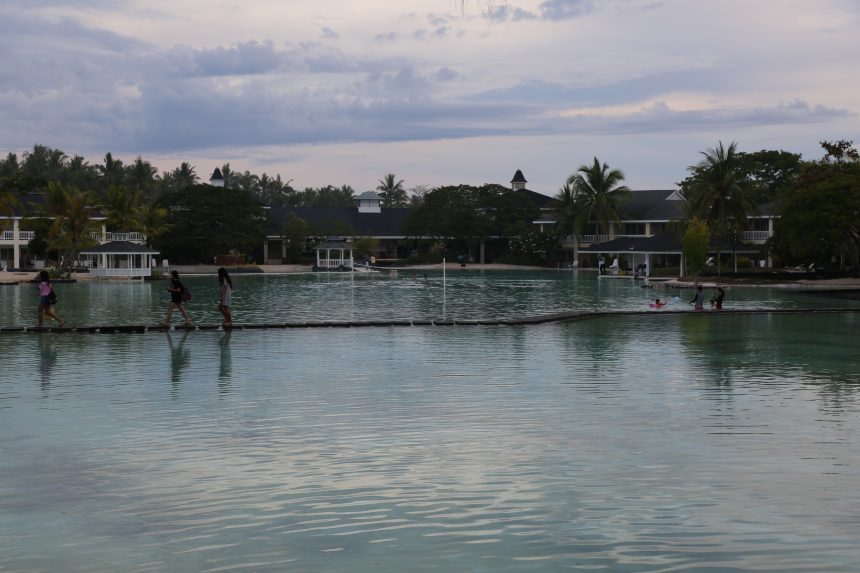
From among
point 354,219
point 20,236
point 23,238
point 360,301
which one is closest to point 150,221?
point 23,238

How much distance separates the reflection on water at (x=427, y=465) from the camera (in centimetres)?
798

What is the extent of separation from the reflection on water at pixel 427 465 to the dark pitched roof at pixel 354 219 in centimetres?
8775

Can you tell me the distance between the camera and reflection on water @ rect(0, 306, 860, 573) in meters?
7.98

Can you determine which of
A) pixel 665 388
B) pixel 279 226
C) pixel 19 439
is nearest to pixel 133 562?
pixel 19 439

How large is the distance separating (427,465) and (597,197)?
88.6 m

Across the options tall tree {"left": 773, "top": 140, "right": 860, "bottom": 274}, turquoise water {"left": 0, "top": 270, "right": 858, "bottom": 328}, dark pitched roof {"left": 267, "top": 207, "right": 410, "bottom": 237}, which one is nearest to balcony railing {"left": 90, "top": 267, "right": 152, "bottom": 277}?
turquoise water {"left": 0, "top": 270, "right": 858, "bottom": 328}

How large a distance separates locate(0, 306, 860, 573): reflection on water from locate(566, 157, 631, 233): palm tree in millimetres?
77203

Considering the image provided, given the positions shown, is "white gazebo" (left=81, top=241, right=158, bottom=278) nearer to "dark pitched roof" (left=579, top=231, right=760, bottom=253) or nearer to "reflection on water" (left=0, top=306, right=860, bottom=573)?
"dark pitched roof" (left=579, top=231, right=760, bottom=253)

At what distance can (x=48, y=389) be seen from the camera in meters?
16.1

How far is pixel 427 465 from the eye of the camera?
10758mm

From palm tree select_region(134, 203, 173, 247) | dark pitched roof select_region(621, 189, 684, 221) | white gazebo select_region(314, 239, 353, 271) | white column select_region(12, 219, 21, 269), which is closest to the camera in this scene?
palm tree select_region(134, 203, 173, 247)

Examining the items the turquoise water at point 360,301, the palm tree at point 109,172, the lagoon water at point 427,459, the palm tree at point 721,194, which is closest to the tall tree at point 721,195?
the palm tree at point 721,194

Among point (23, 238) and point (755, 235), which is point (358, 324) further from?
point (23, 238)

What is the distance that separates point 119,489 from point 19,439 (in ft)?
9.95
